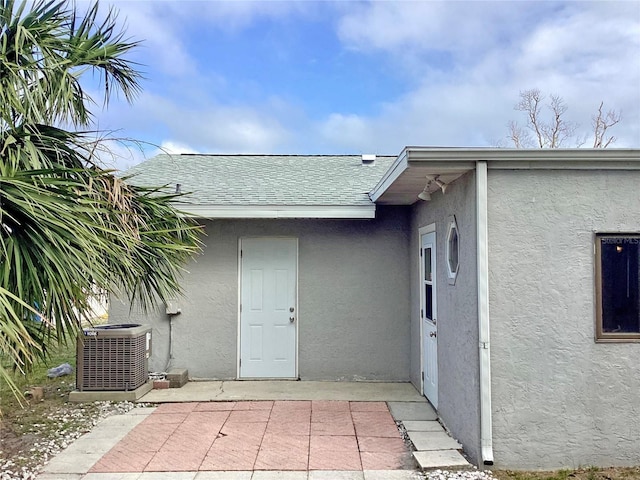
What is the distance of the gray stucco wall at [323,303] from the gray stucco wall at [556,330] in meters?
3.23

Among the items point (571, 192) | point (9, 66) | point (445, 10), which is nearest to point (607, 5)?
point (445, 10)

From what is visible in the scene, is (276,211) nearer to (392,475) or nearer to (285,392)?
(285,392)

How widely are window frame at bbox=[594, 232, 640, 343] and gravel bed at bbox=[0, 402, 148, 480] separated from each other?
5169 mm

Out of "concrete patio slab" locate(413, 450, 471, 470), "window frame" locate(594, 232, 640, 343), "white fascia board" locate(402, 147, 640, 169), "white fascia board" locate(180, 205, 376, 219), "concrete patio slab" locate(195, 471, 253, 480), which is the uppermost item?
"white fascia board" locate(402, 147, 640, 169)

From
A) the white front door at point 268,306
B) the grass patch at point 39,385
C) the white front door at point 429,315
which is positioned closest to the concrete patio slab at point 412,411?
the white front door at point 429,315

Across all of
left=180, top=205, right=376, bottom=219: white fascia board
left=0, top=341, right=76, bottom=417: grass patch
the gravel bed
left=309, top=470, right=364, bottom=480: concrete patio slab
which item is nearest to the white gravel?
left=309, top=470, right=364, bottom=480: concrete patio slab

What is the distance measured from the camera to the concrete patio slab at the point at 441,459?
162 inches

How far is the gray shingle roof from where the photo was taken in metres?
7.21

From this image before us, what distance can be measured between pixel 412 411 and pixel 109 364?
161 inches

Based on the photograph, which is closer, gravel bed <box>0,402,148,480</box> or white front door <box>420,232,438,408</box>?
gravel bed <box>0,402,148,480</box>

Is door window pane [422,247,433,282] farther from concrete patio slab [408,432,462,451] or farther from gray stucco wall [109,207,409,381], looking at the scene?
concrete patio slab [408,432,462,451]

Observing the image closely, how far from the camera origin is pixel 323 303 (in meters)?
7.46

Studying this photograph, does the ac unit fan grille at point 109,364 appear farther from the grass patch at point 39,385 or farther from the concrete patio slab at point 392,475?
the concrete patio slab at point 392,475

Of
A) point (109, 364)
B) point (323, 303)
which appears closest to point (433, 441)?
point (323, 303)
